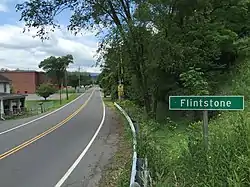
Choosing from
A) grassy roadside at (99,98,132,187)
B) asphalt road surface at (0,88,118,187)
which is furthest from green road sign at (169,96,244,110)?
asphalt road surface at (0,88,118,187)

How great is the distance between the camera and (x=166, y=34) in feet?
70.9

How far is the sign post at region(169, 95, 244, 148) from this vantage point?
674 centimetres

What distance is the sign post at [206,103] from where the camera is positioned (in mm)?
6738

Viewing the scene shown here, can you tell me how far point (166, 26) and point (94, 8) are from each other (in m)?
4.75

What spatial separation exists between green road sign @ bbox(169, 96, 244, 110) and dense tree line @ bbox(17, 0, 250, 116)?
506 inches

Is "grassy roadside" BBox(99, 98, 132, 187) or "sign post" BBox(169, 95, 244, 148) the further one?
"grassy roadside" BBox(99, 98, 132, 187)

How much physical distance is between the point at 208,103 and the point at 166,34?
1512 centimetres

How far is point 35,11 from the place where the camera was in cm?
2316

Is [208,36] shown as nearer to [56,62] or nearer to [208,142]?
[208,142]

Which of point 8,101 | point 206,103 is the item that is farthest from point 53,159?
point 8,101

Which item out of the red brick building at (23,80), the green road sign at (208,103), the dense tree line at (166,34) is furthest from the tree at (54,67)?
the green road sign at (208,103)

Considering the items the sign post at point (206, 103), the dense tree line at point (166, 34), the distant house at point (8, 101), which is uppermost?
the dense tree line at point (166, 34)

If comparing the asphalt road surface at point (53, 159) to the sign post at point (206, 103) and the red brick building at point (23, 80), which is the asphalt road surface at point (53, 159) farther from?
the red brick building at point (23, 80)

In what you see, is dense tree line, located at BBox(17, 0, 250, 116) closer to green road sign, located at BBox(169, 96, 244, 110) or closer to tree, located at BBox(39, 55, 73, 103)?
green road sign, located at BBox(169, 96, 244, 110)
